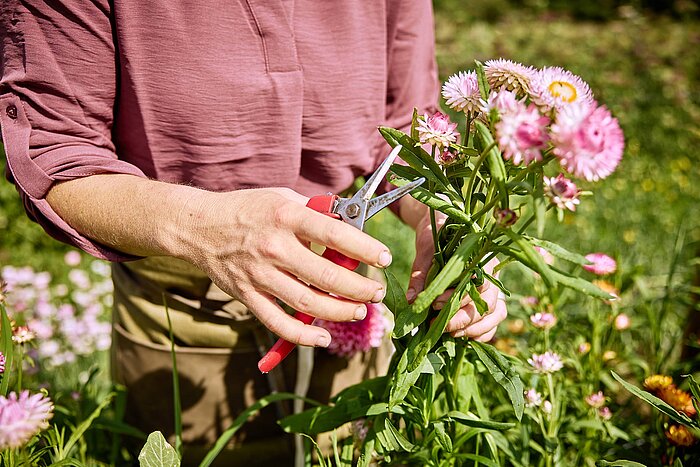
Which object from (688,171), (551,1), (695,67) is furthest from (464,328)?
(551,1)

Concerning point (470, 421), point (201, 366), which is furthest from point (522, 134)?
point (201, 366)

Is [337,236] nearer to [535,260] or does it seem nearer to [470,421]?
[535,260]

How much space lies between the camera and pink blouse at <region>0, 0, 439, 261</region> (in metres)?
0.94

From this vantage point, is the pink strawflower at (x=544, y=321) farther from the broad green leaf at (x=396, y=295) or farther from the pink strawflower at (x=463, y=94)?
the pink strawflower at (x=463, y=94)

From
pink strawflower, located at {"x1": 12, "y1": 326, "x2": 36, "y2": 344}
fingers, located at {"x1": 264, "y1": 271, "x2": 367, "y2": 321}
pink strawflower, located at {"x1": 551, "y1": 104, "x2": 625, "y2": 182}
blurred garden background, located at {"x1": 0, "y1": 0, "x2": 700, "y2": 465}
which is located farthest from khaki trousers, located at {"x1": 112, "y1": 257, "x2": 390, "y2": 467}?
pink strawflower, located at {"x1": 551, "y1": 104, "x2": 625, "y2": 182}

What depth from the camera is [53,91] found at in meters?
0.96

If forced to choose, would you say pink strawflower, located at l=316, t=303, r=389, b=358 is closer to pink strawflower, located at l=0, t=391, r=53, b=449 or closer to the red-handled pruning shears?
the red-handled pruning shears

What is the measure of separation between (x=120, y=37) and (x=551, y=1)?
755cm

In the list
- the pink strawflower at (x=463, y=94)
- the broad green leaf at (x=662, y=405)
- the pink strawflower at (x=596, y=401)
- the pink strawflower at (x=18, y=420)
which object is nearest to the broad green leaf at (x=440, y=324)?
the pink strawflower at (x=463, y=94)

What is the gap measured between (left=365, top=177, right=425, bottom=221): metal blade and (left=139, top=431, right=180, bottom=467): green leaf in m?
0.43

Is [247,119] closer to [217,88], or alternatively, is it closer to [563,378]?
[217,88]

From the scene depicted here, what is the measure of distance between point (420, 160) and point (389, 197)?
0.21ft

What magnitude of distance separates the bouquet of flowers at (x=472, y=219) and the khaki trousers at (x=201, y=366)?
0.29m

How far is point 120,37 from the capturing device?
0.97m
